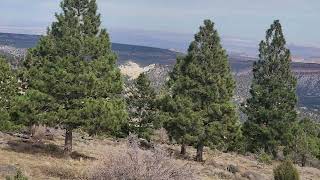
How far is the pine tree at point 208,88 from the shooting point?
127ft

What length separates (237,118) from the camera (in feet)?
132

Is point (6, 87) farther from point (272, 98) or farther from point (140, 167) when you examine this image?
point (272, 98)

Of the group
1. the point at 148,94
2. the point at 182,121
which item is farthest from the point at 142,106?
the point at 182,121

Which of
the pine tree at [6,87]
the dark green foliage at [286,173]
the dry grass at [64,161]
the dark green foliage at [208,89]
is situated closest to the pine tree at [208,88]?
the dark green foliage at [208,89]

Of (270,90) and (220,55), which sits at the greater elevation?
(220,55)

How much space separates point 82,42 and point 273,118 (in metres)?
35.0

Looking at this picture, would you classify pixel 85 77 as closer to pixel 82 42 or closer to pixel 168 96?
pixel 82 42

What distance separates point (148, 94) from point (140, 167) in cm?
3166

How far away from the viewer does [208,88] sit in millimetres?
38750

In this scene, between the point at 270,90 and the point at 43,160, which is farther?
the point at 270,90

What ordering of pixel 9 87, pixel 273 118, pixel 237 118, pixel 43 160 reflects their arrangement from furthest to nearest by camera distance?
pixel 273 118
pixel 237 118
pixel 9 87
pixel 43 160

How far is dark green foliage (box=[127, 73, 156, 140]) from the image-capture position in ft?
155

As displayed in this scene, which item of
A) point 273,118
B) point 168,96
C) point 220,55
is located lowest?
point 273,118

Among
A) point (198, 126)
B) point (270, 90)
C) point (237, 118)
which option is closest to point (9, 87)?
point (198, 126)
